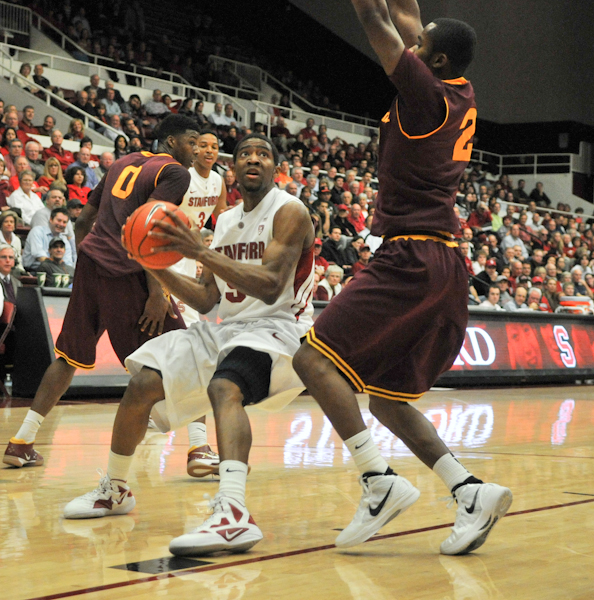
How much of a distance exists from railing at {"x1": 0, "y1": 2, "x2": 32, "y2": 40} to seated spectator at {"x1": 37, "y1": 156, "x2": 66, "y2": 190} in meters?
7.86

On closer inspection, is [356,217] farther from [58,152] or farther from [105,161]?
[58,152]

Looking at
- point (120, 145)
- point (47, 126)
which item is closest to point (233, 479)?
point (120, 145)

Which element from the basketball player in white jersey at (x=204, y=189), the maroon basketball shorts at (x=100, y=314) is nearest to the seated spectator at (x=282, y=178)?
the basketball player in white jersey at (x=204, y=189)

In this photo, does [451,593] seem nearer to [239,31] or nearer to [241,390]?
[241,390]

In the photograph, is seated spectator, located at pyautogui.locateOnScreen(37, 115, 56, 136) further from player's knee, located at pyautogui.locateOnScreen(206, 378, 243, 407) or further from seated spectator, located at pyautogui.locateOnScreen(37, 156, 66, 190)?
player's knee, located at pyautogui.locateOnScreen(206, 378, 243, 407)

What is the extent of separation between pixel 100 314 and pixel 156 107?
44.5 feet

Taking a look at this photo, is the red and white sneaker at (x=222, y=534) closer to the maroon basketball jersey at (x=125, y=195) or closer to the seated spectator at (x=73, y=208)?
the maroon basketball jersey at (x=125, y=195)

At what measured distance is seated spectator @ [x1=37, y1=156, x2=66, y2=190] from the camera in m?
12.2

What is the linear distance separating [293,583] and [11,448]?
2650 millimetres

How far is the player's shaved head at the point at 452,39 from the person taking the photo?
10.9 ft

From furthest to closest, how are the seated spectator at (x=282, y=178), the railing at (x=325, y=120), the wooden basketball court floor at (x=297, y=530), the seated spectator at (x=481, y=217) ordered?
the railing at (x=325, y=120)
the seated spectator at (x=481, y=217)
the seated spectator at (x=282, y=178)
the wooden basketball court floor at (x=297, y=530)

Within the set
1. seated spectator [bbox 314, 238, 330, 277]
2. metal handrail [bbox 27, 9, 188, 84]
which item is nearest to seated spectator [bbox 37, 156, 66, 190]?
seated spectator [bbox 314, 238, 330, 277]

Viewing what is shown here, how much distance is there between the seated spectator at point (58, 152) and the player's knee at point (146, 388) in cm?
1056

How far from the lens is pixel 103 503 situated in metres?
3.71
